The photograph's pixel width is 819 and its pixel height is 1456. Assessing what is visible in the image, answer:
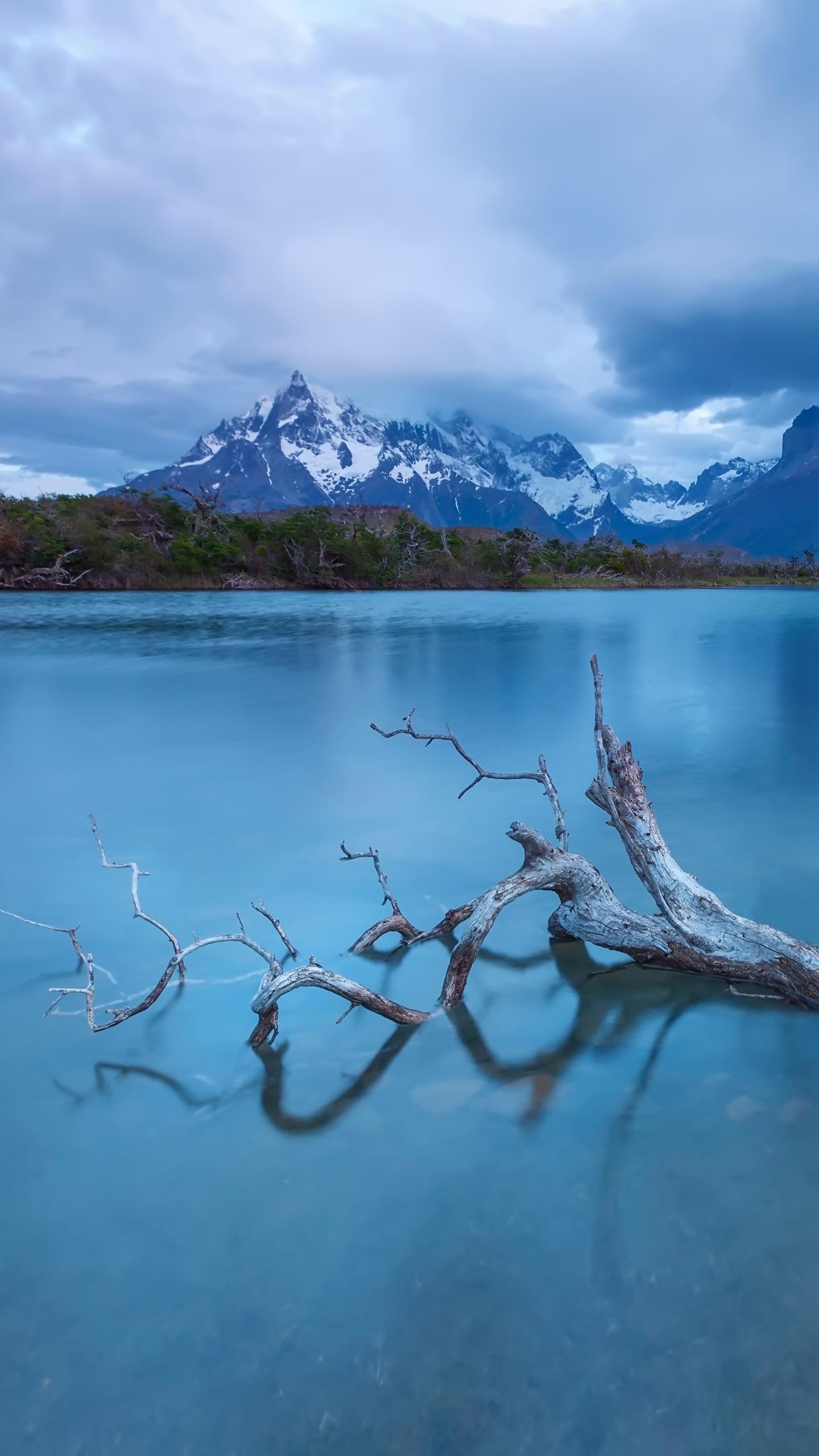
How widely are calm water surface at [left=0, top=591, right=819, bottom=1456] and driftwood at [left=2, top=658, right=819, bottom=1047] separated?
0.20 m

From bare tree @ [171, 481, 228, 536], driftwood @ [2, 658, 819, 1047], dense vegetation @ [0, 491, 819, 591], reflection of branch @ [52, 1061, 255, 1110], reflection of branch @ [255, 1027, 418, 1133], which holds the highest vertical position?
bare tree @ [171, 481, 228, 536]

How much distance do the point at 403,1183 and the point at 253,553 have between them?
252 feet

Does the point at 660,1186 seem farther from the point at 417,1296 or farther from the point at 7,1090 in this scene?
the point at 7,1090

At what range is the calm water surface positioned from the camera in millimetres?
2941

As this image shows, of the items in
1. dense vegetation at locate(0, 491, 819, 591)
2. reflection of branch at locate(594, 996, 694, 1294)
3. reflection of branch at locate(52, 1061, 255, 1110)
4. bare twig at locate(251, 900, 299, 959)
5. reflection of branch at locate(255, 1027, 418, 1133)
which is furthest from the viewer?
dense vegetation at locate(0, 491, 819, 591)

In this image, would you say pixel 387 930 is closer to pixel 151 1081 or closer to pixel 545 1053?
pixel 545 1053

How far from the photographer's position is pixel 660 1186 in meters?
3.82

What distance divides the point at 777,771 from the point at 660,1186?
9918 millimetres

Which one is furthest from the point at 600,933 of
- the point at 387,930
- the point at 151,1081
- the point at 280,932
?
the point at 151,1081

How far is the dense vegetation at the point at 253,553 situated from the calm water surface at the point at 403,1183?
62.1 metres

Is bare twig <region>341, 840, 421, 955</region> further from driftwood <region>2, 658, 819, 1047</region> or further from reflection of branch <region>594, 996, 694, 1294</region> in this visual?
reflection of branch <region>594, 996, 694, 1294</region>

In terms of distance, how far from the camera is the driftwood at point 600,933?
5039 mm

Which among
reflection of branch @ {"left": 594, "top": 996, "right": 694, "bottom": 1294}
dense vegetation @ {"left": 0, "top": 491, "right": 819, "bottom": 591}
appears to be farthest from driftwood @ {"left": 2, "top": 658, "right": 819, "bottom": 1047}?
dense vegetation @ {"left": 0, "top": 491, "right": 819, "bottom": 591}

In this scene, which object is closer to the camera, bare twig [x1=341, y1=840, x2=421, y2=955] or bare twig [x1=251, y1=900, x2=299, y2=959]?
bare twig [x1=251, y1=900, x2=299, y2=959]
